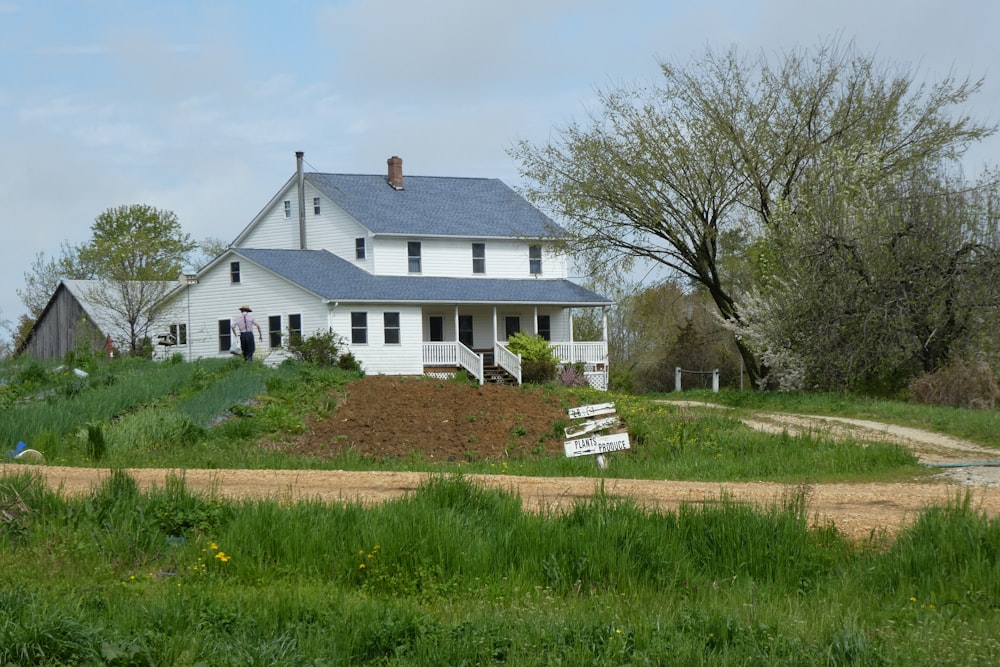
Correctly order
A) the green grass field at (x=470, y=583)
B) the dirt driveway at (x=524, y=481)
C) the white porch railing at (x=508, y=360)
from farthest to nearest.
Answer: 1. the white porch railing at (x=508, y=360)
2. the dirt driveway at (x=524, y=481)
3. the green grass field at (x=470, y=583)

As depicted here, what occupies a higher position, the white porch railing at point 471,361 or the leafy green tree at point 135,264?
the leafy green tree at point 135,264

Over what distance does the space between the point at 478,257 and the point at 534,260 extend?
2.59 meters

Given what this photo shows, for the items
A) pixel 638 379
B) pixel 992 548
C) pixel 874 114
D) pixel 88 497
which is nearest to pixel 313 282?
pixel 638 379

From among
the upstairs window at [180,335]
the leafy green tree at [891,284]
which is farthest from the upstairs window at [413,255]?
the leafy green tree at [891,284]

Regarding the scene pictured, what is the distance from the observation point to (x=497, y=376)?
136ft

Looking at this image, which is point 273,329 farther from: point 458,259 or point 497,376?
point 497,376

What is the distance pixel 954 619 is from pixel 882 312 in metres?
21.6

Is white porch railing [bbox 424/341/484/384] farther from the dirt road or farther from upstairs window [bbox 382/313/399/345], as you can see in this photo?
the dirt road

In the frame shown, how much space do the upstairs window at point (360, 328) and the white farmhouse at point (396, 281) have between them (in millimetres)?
38

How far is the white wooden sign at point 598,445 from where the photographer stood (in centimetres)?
1423

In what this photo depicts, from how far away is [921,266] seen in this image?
2750 cm

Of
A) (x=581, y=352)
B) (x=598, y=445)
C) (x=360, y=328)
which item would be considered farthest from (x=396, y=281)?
(x=598, y=445)

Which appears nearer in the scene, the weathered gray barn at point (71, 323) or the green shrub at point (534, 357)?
the green shrub at point (534, 357)

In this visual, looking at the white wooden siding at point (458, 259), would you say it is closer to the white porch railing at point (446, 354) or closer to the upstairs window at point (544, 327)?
the upstairs window at point (544, 327)
